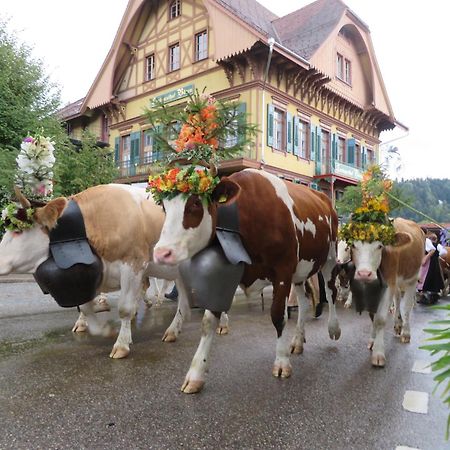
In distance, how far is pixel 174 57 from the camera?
20.2 meters

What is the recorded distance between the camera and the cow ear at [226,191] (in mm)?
3361

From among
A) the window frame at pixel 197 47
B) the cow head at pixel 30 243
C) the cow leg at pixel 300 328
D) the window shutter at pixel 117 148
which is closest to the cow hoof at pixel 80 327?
the cow head at pixel 30 243

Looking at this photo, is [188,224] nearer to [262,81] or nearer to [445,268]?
[445,268]

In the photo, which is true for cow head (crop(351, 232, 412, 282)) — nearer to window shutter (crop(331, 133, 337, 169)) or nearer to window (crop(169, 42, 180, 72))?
window shutter (crop(331, 133, 337, 169))

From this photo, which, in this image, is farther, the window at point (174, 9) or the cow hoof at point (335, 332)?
the window at point (174, 9)

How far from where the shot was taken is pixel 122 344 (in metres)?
4.26

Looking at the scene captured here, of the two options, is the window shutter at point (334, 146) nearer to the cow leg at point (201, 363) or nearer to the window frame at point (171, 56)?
the window frame at point (171, 56)

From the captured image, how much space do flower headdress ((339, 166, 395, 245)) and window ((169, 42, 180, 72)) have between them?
1695cm

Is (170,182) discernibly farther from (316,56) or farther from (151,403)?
(316,56)

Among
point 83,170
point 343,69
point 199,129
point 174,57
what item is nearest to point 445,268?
point 199,129

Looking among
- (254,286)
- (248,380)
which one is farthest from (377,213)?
(248,380)

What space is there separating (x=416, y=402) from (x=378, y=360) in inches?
35.9

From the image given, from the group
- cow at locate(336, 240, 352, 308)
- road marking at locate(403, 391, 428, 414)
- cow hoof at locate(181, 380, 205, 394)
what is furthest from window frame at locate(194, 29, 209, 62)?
road marking at locate(403, 391, 428, 414)

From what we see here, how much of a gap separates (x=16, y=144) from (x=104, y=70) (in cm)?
1103
